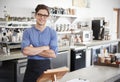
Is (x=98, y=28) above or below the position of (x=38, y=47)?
above

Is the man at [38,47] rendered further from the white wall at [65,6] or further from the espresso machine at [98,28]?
the espresso machine at [98,28]

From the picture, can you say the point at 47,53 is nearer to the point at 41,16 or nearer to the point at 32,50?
the point at 32,50

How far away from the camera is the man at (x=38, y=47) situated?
8.59 feet

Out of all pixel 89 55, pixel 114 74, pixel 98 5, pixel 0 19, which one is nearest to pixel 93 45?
pixel 89 55

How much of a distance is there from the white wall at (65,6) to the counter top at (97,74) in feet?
7.66

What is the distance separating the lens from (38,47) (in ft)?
8.76

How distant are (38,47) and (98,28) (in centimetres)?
468

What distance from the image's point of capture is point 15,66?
3.93 m

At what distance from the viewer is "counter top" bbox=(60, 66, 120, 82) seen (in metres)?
2.47

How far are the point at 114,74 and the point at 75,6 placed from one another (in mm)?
4180

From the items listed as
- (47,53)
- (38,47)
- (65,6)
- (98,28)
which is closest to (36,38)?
(38,47)

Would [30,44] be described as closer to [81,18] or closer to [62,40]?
[62,40]

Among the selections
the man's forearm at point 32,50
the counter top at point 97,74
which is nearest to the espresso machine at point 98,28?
the counter top at point 97,74

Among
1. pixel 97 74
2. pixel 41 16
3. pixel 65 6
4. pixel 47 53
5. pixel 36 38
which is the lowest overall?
pixel 97 74
